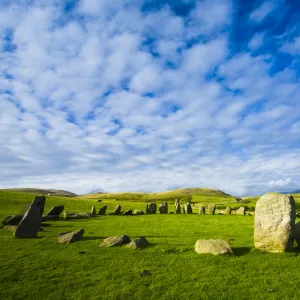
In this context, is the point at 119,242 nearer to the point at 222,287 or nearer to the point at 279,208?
the point at 222,287

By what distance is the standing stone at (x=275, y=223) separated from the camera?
1764 cm

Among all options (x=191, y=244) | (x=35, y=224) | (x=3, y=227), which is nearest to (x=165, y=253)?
(x=191, y=244)

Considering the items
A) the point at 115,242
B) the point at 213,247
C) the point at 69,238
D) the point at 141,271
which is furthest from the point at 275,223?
the point at 69,238

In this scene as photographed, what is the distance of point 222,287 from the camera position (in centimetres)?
1221

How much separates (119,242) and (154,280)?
684 centimetres

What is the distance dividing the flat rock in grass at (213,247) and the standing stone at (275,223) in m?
2.77

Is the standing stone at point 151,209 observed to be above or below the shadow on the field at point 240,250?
above

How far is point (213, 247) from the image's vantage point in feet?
56.2

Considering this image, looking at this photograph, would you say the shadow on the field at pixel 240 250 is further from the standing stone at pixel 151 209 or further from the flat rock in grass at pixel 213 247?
the standing stone at pixel 151 209

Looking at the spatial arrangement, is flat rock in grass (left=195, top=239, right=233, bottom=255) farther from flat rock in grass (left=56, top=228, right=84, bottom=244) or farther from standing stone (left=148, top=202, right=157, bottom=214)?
standing stone (left=148, top=202, right=157, bottom=214)

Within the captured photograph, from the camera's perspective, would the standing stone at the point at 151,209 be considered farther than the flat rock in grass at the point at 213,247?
Yes

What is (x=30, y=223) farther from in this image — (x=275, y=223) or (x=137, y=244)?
(x=275, y=223)

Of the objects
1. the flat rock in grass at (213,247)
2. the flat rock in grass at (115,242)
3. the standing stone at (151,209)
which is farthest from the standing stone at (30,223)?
the standing stone at (151,209)

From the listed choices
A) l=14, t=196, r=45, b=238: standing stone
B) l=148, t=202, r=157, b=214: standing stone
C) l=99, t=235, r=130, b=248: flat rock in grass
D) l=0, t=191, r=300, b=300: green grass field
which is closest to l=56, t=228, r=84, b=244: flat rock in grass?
l=0, t=191, r=300, b=300: green grass field
